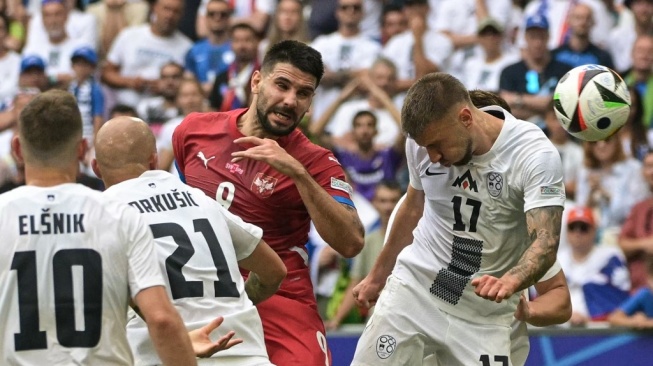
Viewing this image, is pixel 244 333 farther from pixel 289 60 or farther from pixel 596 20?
pixel 596 20

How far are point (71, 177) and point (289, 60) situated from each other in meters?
2.52

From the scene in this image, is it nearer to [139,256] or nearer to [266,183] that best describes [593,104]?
[266,183]

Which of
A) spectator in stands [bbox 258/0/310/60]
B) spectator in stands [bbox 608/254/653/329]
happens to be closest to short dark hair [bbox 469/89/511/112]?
spectator in stands [bbox 608/254/653/329]

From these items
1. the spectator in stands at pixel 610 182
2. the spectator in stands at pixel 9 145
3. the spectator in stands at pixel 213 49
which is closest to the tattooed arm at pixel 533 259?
the spectator in stands at pixel 610 182

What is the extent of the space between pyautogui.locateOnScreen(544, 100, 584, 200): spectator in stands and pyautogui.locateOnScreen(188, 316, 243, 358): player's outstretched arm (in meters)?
7.75

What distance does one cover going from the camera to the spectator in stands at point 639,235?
38.7ft

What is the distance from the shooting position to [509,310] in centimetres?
786

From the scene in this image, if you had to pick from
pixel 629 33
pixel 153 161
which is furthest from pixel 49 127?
pixel 629 33

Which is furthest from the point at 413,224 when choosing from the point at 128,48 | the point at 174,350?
the point at 128,48

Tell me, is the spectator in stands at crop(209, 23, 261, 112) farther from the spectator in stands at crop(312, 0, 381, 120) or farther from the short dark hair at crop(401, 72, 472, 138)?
the short dark hair at crop(401, 72, 472, 138)

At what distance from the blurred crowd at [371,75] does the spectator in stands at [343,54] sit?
19mm

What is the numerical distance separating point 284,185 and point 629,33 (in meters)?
7.82

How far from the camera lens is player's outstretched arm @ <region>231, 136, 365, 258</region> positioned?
721cm

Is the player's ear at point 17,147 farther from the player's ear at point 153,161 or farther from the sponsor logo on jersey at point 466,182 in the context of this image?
the sponsor logo on jersey at point 466,182
